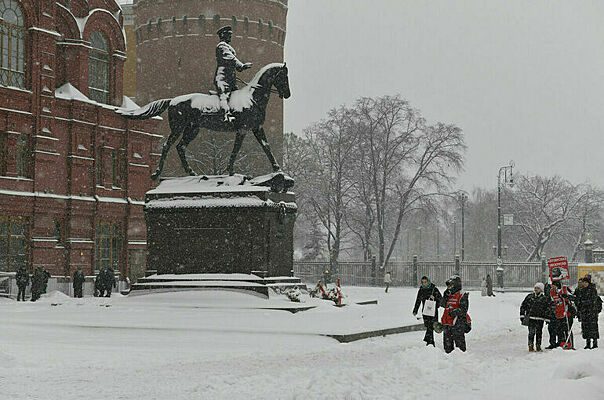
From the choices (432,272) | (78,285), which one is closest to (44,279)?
(78,285)

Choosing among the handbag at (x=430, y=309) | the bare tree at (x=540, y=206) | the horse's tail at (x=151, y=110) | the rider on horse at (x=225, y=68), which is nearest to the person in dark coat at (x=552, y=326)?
the handbag at (x=430, y=309)

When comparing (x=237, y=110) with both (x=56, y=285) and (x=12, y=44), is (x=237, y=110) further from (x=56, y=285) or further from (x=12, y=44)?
(x=56, y=285)

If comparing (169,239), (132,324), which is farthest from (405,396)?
(169,239)

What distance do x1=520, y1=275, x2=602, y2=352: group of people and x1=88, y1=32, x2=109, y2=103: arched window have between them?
1234 inches

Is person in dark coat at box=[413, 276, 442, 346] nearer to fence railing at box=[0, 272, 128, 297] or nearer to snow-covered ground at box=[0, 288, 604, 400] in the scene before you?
snow-covered ground at box=[0, 288, 604, 400]

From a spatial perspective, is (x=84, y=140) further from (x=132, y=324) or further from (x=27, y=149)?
(x=132, y=324)

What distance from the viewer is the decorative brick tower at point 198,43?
65.9m

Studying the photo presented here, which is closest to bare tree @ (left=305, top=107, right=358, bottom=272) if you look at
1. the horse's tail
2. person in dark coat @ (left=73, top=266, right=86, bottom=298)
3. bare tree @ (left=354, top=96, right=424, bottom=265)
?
bare tree @ (left=354, top=96, right=424, bottom=265)

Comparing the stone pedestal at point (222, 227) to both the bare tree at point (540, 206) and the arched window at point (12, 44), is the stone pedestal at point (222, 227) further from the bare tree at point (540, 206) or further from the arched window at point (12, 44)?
the bare tree at point (540, 206)

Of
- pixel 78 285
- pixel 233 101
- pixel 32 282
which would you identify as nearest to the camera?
pixel 233 101

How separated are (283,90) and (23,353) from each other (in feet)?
37.4

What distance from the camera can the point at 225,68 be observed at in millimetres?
25906

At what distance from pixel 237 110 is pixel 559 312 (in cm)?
1001

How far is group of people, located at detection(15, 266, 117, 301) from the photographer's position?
37.5m
